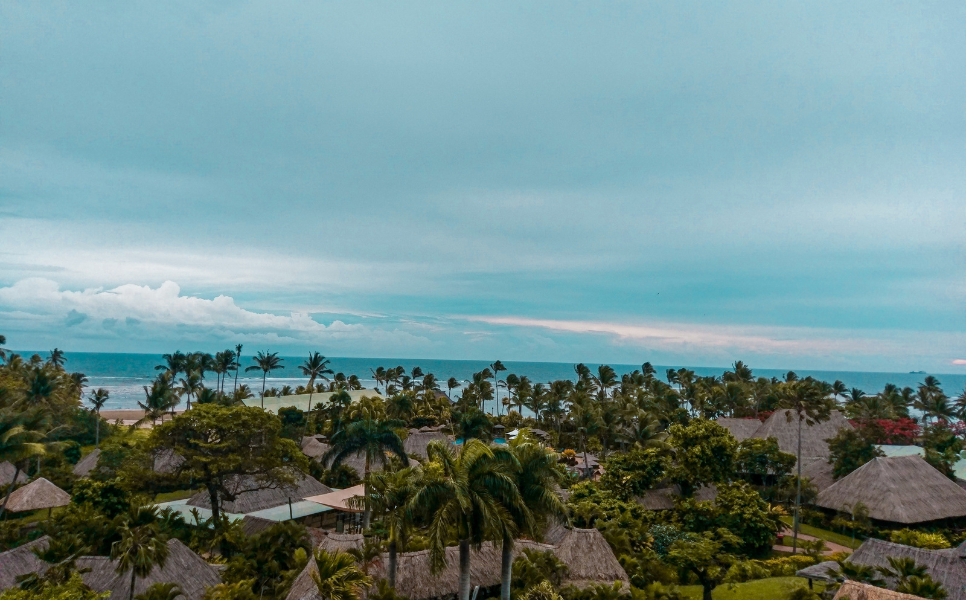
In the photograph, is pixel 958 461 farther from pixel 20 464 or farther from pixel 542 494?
pixel 20 464

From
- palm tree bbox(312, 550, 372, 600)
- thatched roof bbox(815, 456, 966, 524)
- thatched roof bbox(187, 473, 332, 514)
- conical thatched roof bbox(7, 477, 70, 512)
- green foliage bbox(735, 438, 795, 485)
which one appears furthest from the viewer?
green foliage bbox(735, 438, 795, 485)

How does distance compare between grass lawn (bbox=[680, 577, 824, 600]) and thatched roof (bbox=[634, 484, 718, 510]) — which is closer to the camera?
grass lawn (bbox=[680, 577, 824, 600])

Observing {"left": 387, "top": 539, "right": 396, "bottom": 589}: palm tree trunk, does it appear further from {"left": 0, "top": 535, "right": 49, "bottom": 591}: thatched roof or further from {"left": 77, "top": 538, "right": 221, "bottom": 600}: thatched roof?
{"left": 0, "top": 535, "right": 49, "bottom": 591}: thatched roof

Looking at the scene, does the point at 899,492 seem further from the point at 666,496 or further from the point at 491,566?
the point at 491,566

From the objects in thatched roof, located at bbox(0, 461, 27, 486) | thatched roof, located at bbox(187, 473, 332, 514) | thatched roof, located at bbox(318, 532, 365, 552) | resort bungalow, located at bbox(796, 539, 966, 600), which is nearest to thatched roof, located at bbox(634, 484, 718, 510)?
resort bungalow, located at bbox(796, 539, 966, 600)

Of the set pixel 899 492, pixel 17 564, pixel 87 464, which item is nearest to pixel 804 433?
pixel 899 492

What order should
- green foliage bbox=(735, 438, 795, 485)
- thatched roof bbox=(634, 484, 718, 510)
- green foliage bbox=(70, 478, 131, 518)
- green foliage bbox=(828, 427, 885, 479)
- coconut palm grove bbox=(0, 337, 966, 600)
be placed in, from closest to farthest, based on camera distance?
coconut palm grove bbox=(0, 337, 966, 600) < green foliage bbox=(70, 478, 131, 518) < thatched roof bbox=(634, 484, 718, 510) < green foliage bbox=(828, 427, 885, 479) < green foliage bbox=(735, 438, 795, 485)

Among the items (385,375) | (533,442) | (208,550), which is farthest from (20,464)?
(385,375)
